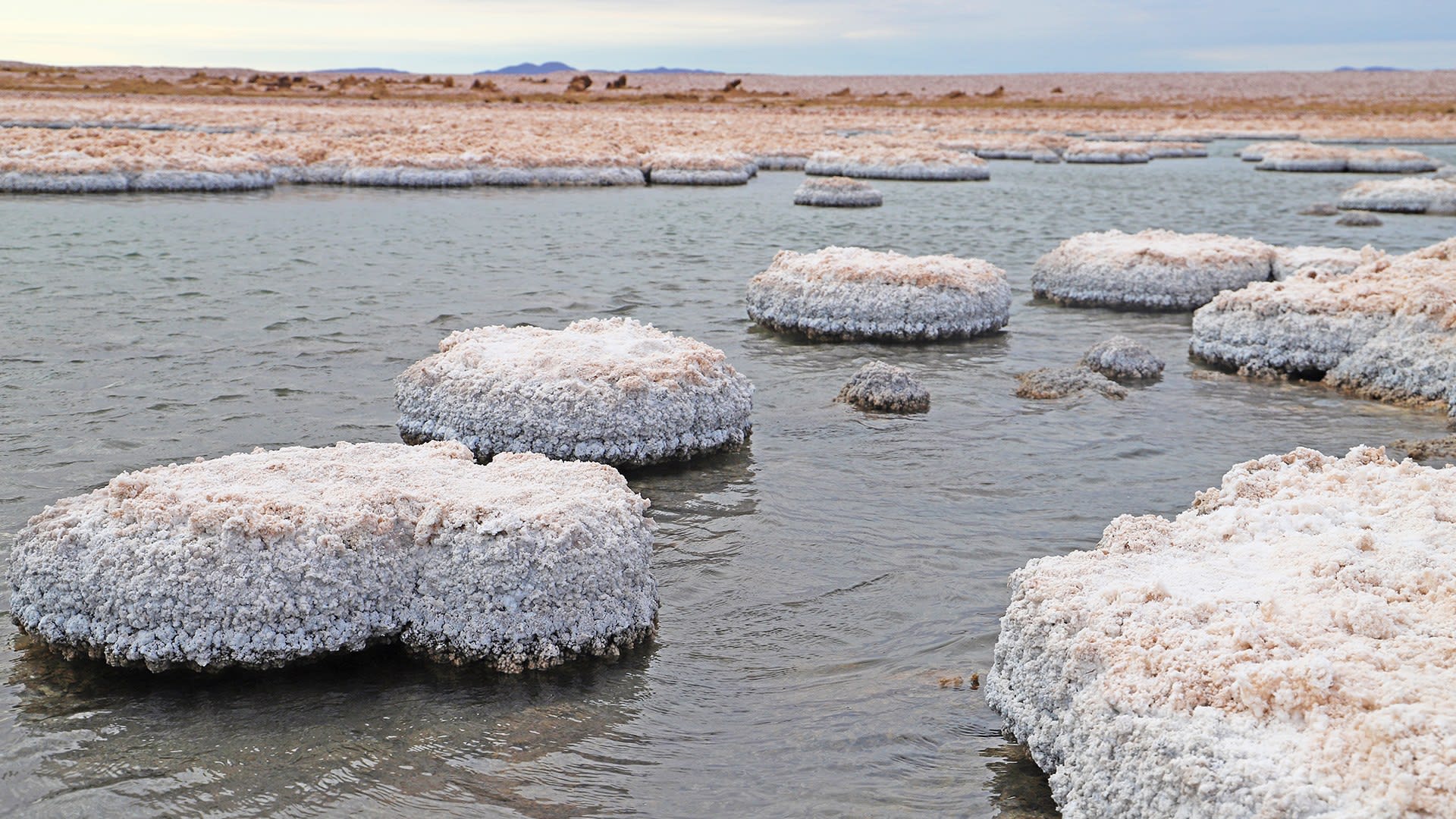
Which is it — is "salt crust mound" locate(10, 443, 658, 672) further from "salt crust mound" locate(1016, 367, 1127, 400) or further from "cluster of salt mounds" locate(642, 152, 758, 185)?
"cluster of salt mounds" locate(642, 152, 758, 185)

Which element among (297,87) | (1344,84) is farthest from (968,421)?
(1344,84)

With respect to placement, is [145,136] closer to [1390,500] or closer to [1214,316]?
[1214,316]

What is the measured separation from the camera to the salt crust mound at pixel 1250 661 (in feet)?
14.0

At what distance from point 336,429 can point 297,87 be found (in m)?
102

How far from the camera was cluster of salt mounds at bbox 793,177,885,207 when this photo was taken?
30.5m

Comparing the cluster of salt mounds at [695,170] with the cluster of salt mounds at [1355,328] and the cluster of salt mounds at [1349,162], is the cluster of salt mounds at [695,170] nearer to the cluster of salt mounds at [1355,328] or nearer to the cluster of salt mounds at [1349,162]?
the cluster of salt mounds at [1349,162]

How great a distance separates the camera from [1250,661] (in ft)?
16.1

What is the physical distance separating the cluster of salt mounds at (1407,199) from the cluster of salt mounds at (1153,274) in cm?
1475

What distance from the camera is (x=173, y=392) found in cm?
1221

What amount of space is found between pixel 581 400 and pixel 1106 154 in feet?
135

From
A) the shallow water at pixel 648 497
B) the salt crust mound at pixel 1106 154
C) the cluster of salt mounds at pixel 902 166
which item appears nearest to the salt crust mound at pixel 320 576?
the shallow water at pixel 648 497

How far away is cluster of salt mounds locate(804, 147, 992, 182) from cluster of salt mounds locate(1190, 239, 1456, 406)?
23838mm

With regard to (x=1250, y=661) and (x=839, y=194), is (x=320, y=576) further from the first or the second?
(x=839, y=194)

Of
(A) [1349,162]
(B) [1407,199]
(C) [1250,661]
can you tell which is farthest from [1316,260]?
(A) [1349,162]
